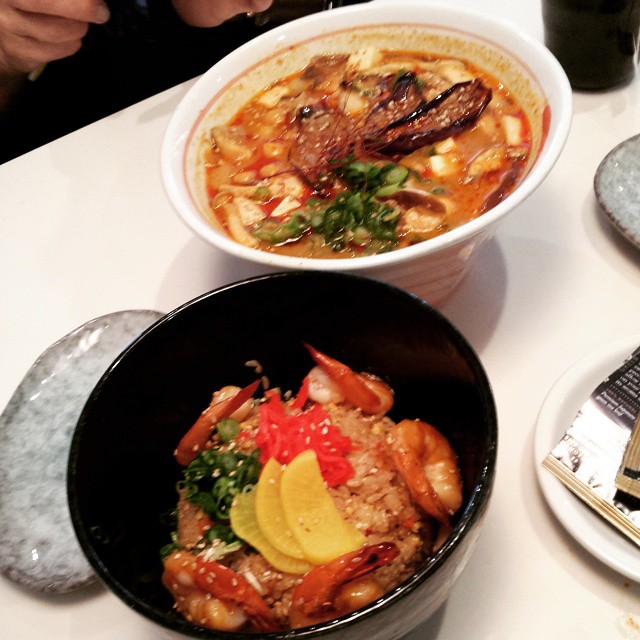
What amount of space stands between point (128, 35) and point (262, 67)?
122cm

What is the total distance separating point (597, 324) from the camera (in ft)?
4.27

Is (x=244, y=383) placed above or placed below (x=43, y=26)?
below

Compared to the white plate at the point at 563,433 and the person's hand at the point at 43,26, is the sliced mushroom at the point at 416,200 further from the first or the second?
the person's hand at the point at 43,26

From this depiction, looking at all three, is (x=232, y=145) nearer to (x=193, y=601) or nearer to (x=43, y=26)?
(x=43, y=26)

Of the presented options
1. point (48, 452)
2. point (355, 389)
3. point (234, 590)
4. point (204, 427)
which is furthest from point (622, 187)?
point (48, 452)

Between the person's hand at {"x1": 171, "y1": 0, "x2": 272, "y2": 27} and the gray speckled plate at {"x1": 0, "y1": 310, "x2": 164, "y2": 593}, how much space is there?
1.08 meters

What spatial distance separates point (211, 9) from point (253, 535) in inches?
71.8

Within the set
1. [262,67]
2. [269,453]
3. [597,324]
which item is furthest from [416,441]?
[262,67]

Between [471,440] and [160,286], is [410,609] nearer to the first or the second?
[471,440]

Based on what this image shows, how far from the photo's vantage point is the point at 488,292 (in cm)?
140

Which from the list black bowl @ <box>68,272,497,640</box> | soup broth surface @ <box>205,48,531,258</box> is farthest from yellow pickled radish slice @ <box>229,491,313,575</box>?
soup broth surface @ <box>205,48,531,258</box>

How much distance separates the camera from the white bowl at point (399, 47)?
107cm

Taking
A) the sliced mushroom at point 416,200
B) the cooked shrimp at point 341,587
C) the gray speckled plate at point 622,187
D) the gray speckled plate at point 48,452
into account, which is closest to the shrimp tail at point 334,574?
the cooked shrimp at point 341,587

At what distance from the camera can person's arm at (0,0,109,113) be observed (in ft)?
5.90
